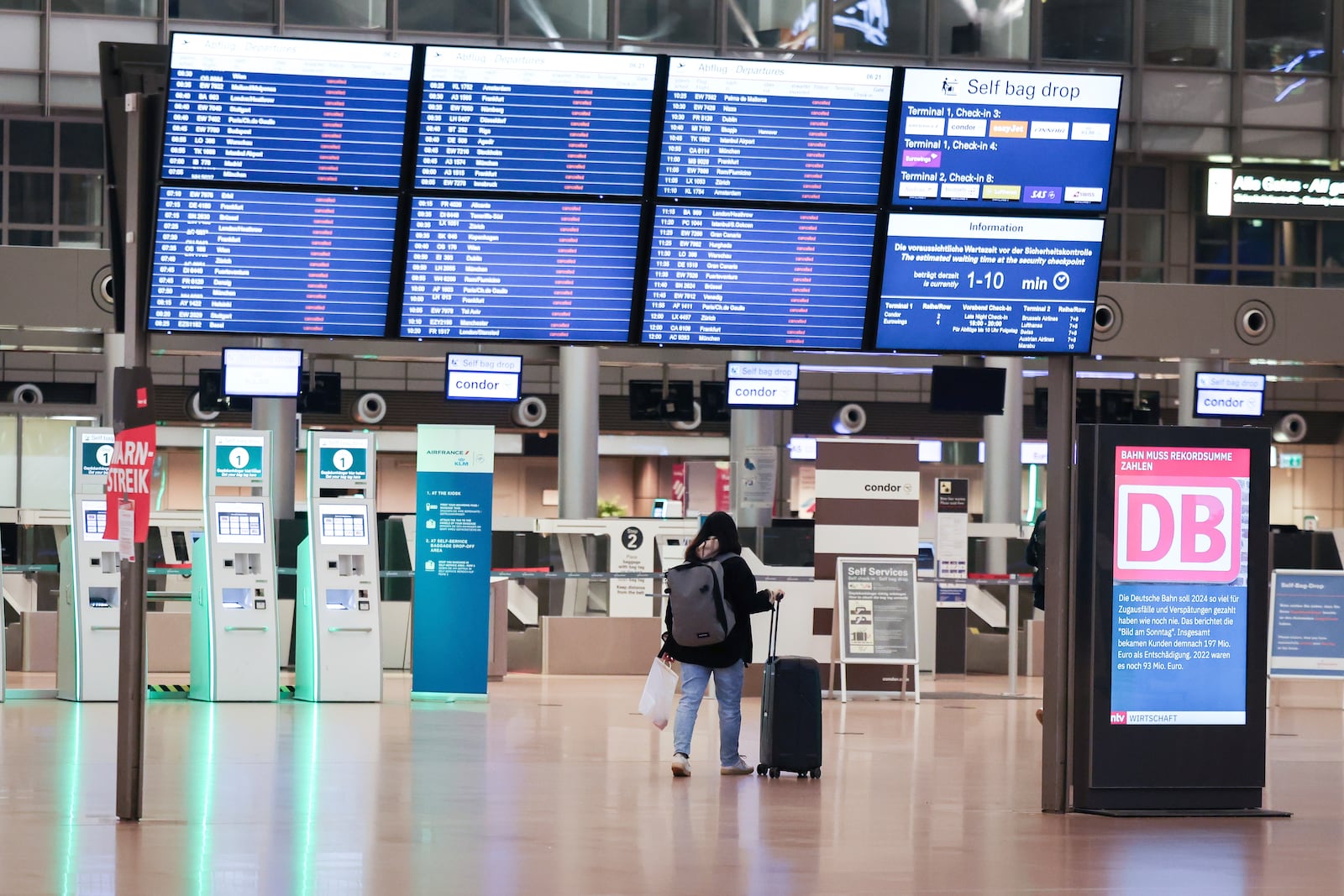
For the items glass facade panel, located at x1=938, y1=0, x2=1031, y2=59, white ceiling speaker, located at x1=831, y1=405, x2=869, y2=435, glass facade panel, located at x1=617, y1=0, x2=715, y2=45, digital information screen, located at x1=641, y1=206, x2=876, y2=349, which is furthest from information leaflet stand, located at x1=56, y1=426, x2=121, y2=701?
white ceiling speaker, located at x1=831, y1=405, x2=869, y2=435

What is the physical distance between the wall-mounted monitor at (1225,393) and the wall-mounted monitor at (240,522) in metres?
11.9

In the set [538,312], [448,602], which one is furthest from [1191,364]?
[538,312]

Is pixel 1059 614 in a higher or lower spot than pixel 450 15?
lower

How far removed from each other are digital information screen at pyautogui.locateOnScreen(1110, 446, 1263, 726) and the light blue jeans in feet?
7.20

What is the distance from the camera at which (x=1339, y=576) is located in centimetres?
1579

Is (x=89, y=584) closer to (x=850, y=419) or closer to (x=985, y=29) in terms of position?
(x=985, y=29)

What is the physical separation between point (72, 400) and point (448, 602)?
52.9ft

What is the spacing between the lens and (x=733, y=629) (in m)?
9.88

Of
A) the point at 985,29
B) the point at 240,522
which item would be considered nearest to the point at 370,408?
the point at 985,29

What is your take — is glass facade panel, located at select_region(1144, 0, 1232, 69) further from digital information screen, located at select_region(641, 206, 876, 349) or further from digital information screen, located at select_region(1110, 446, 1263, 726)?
digital information screen, located at select_region(641, 206, 876, 349)

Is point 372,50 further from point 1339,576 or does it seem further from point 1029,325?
point 1339,576

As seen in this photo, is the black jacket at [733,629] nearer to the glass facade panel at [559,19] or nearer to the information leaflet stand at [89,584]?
the information leaflet stand at [89,584]

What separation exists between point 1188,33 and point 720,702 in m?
20.5

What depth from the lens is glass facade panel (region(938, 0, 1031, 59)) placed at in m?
26.7
